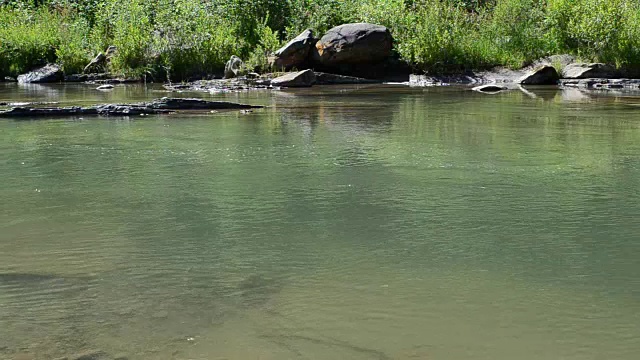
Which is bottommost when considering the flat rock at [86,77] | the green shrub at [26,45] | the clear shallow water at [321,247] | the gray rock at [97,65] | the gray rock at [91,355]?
the gray rock at [91,355]

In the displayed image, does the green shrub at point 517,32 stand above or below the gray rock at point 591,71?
above

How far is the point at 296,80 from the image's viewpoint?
64.6 feet

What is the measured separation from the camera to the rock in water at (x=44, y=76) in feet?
74.9

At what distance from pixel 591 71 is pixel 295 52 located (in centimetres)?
785

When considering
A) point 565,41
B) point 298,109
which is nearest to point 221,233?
point 298,109

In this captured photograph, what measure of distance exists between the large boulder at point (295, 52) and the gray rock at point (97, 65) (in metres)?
5.94

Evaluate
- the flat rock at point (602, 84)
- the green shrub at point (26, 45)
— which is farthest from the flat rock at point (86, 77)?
the flat rock at point (602, 84)

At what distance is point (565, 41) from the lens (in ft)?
72.8

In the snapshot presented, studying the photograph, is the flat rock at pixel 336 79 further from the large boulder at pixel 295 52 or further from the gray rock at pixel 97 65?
the gray rock at pixel 97 65

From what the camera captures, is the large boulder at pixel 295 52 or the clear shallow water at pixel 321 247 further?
the large boulder at pixel 295 52

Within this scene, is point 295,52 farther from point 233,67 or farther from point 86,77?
point 86,77

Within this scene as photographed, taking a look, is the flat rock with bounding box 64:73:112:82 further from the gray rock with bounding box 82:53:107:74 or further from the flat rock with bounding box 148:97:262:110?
the flat rock with bounding box 148:97:262:110

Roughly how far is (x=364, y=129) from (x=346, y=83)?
1103 cm

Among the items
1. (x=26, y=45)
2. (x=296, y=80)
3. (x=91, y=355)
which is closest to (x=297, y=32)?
(x=296, y=80)
